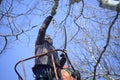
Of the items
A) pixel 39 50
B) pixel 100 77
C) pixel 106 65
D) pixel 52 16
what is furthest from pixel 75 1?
pixel 106 65

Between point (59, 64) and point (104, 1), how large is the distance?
6.88 feet

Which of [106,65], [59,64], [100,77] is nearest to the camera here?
[59,64]

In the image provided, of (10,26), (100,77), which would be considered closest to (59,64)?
(10,26)

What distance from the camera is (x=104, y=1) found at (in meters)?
4.33

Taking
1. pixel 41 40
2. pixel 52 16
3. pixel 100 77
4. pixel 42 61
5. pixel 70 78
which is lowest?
pixel 100 77

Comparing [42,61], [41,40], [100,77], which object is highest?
[41,40]

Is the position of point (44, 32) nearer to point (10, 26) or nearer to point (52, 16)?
point (52, 16)

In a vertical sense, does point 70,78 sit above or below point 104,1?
below

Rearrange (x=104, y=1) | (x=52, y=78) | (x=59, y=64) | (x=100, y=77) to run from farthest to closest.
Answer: (x=100, y=77)
(x=59, y=64)
(x=52, y=78)
(x=104, y=1)

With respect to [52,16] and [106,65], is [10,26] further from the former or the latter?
[106,65]

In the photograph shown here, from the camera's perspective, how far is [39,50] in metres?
5.82

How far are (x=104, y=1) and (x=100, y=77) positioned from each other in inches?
219

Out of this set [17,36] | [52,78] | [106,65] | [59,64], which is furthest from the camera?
[106,65]

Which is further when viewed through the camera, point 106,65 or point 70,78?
point 106,65
